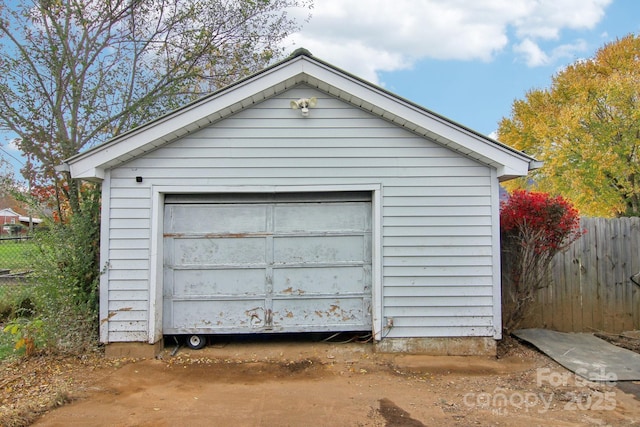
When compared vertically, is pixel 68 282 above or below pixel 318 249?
below

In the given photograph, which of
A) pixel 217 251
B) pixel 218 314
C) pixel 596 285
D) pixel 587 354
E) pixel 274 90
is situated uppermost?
pixel 274 90

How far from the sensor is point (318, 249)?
18.0 ft

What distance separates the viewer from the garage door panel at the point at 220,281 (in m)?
5.40

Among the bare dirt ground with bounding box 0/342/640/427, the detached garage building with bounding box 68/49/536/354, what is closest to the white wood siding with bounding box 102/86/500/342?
the detached garage building with bounding box 68/49/536/354

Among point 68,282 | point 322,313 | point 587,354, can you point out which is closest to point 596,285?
point 587,354

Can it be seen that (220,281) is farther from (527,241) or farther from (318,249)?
(527,241)

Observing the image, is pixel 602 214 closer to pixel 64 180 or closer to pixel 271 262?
pixel 271 262

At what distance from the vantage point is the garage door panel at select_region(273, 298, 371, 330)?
17.8 ft

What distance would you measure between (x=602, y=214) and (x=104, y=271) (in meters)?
20.1

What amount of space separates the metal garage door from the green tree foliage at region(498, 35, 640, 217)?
14788 mm

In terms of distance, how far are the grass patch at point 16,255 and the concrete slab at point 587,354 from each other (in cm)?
680

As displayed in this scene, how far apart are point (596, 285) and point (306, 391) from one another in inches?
197

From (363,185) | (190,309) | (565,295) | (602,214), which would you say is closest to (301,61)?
(363,185)

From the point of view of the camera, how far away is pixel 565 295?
6.28 meters
